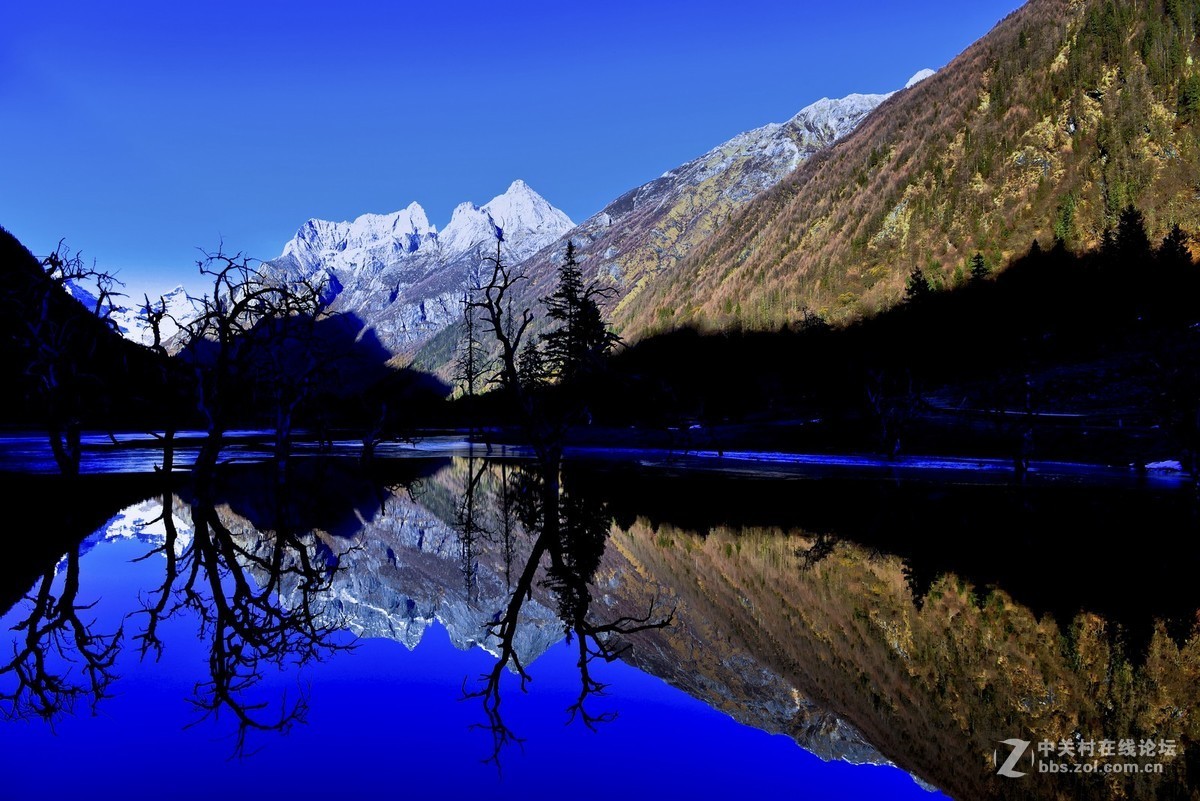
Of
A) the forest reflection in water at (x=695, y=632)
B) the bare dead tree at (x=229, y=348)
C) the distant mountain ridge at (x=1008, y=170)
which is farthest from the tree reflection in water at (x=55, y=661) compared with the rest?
the distant mountain ridge at (x=1008, y=170)

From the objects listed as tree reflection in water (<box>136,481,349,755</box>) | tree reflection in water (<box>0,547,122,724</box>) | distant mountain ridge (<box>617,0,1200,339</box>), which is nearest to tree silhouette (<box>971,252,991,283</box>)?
distant mountain ridge (<box>617,0,1200,339</box>)

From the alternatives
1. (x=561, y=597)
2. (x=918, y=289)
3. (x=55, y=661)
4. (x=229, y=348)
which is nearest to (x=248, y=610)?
(x=55, y=661)

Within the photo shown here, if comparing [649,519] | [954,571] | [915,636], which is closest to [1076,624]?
[915,636]

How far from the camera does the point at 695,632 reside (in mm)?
13492

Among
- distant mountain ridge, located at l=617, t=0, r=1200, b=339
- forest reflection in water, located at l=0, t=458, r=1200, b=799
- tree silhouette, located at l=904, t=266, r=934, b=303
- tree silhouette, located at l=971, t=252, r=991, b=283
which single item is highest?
distant mountain ridge, located at l=617, t=0, r=1200, b=339

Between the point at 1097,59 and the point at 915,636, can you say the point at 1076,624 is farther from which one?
the point at 1097,59

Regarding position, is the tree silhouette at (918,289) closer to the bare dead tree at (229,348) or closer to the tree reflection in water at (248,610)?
the bare dead tree at (229,348)

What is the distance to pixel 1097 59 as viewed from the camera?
13938cm

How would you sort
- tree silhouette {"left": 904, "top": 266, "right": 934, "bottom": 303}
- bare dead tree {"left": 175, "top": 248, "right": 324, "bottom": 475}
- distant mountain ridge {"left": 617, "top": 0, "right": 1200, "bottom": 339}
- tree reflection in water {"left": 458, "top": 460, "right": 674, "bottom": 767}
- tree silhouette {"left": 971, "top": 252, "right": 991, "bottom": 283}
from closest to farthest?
tree reflection in water {"left": 458, "top": 460, "right": 674, "bottom": 767}, bare dead tree {"left": 175, "top": 248, "right": 324, "bottom": 475}, tree silhouette {"left": 971, "top": 252, "right": 991, "bottom": 283}, distant mountain ridge {"left": 617, "top": 0, "right": 1200, "bottom": 339}, tree silhouette {"left": 904, "top": 266, "right": 934, "bottom": 303}

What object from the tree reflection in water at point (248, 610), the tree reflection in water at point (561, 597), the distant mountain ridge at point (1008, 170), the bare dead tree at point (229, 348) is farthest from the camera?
the distant mountain ridge at point (1008, 170)

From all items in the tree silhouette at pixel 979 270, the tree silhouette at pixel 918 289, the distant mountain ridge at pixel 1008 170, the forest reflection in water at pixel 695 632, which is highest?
the distant mountain ridge at pixel 1008 170

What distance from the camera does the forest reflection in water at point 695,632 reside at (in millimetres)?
9547

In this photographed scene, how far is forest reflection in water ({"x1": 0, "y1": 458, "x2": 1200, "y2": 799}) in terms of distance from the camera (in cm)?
955

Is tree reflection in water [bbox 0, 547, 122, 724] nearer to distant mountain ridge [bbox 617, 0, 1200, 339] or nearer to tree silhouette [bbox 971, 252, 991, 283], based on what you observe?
tree silhouette [bbox 971, 252, 991, 283]
